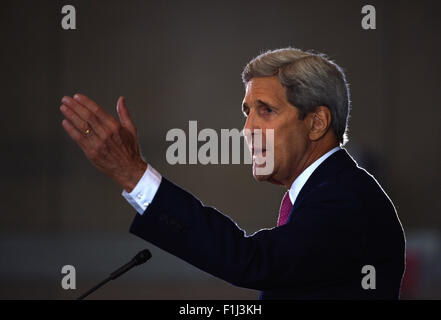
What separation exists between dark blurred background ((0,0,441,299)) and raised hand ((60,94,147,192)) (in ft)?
15.3

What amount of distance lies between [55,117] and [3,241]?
1205mm

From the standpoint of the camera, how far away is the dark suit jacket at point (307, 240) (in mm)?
1228

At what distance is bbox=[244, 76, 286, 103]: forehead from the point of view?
5.13 feet

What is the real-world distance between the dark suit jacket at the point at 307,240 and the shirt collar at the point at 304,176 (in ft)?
0.11

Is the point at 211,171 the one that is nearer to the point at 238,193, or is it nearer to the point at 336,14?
the point at 238,193

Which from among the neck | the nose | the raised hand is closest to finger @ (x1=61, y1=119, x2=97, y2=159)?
the raised hand

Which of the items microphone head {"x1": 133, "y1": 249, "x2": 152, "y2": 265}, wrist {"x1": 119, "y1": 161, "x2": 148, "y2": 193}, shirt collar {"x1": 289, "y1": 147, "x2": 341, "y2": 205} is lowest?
microphone head {"x1": 133, "y1": 249, "x2": 152, "y2": 265}

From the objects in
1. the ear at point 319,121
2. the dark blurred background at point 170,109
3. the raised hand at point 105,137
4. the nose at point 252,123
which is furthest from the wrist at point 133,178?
the dark blurred background at point 170,109

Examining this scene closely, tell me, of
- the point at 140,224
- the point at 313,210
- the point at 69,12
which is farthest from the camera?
the point at 69,12

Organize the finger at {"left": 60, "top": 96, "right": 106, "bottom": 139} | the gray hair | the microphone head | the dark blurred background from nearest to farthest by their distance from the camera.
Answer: the finger at {"left": 60, "top": 96, "right": 106, "bottom": 139}, the microphone head, the gray hair, the dark blurred background

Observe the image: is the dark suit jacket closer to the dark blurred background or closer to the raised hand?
the raised hand

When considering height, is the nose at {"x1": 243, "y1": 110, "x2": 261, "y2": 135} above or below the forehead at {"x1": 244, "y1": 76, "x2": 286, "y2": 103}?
below

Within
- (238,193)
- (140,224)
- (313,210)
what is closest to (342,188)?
(313,210)
